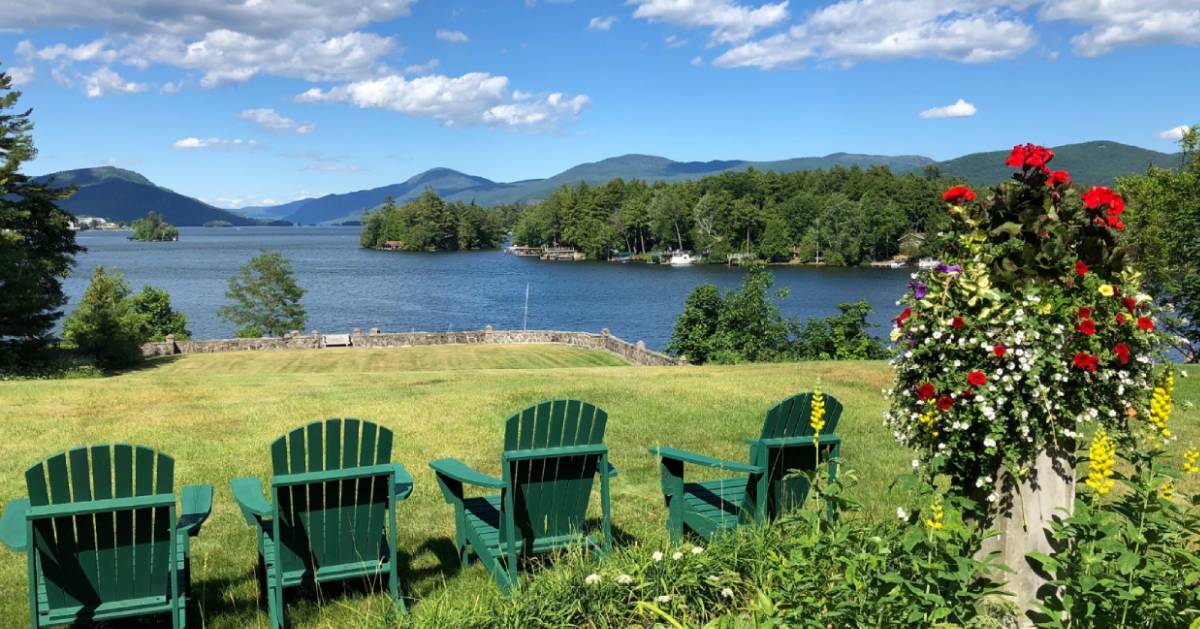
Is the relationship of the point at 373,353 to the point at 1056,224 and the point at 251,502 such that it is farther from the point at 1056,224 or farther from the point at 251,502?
the point at 1056,224

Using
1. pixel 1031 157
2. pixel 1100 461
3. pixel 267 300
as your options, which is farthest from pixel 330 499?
pixel 267 300

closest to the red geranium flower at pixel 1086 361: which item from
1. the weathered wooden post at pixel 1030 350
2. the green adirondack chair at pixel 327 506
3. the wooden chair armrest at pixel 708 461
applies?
the weathered wooden post at pixel 1030 350

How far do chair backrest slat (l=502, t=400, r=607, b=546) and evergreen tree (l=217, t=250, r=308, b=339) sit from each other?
47062 millimetres

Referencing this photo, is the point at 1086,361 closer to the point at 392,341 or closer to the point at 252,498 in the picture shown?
the point at 252,498

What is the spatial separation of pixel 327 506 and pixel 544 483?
1.15m

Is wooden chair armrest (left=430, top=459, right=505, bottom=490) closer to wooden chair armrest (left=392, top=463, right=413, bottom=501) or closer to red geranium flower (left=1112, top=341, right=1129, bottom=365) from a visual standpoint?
wooden chair armrest (left=392, top=463, right=413, bottom=501)

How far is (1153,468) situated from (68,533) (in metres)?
4.65

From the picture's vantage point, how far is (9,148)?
102ft

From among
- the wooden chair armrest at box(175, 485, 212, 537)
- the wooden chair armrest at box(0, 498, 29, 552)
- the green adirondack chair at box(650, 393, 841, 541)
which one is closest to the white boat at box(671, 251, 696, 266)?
the green adirondack chair at box(650, 393, 841, 541)

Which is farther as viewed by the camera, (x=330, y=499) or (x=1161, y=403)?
(x=330, y=499)

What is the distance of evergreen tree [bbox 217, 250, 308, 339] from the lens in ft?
157

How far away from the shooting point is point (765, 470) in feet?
14.9

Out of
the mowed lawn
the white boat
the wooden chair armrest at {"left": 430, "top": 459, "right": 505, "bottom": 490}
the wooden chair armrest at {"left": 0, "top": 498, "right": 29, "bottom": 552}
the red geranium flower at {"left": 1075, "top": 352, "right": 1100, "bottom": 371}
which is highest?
the red geranium flower at {"left": 1075, "top": 352, "right": 1100, "bottom": 371}

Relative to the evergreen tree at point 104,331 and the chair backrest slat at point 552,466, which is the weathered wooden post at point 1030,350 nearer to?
the chair backrest slat at point 552,466
